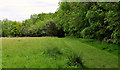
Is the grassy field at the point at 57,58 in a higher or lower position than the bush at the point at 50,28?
lower

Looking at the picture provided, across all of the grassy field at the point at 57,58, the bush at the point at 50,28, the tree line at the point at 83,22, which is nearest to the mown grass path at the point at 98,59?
the grassy field at the point at 57,58

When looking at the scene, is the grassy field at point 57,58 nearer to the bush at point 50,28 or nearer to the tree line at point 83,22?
the tree line at point 83,22

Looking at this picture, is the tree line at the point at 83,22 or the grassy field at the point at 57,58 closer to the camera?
the grassy field at the point at 57,58

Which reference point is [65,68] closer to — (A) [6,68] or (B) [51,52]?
(A) [6,68]

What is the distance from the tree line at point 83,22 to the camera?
10.9 m

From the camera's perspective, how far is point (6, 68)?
518cm

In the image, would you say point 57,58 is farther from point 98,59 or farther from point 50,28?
point 50,28

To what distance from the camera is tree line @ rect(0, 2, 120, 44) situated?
1091cm

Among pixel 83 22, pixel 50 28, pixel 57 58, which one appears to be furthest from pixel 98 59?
pixel 50 28

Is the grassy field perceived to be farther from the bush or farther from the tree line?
the bush

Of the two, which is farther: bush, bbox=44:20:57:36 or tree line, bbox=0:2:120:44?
bush, bbox=44:20:57:36

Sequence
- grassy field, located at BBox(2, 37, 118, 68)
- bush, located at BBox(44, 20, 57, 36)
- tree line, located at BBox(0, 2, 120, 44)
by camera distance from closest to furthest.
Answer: grassy field, located at BBox(2, 37, 118, 68), tree line, located at BBox(0, 2, 120, 44), bush, located at BBox(44, 20, 57, 36)

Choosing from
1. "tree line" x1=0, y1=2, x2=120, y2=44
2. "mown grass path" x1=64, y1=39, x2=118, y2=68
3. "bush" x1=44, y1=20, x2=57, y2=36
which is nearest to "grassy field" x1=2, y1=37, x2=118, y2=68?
"mown grass path" x1=64, y1=39, x2=118, y2=68

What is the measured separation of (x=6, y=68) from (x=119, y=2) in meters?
8.58
